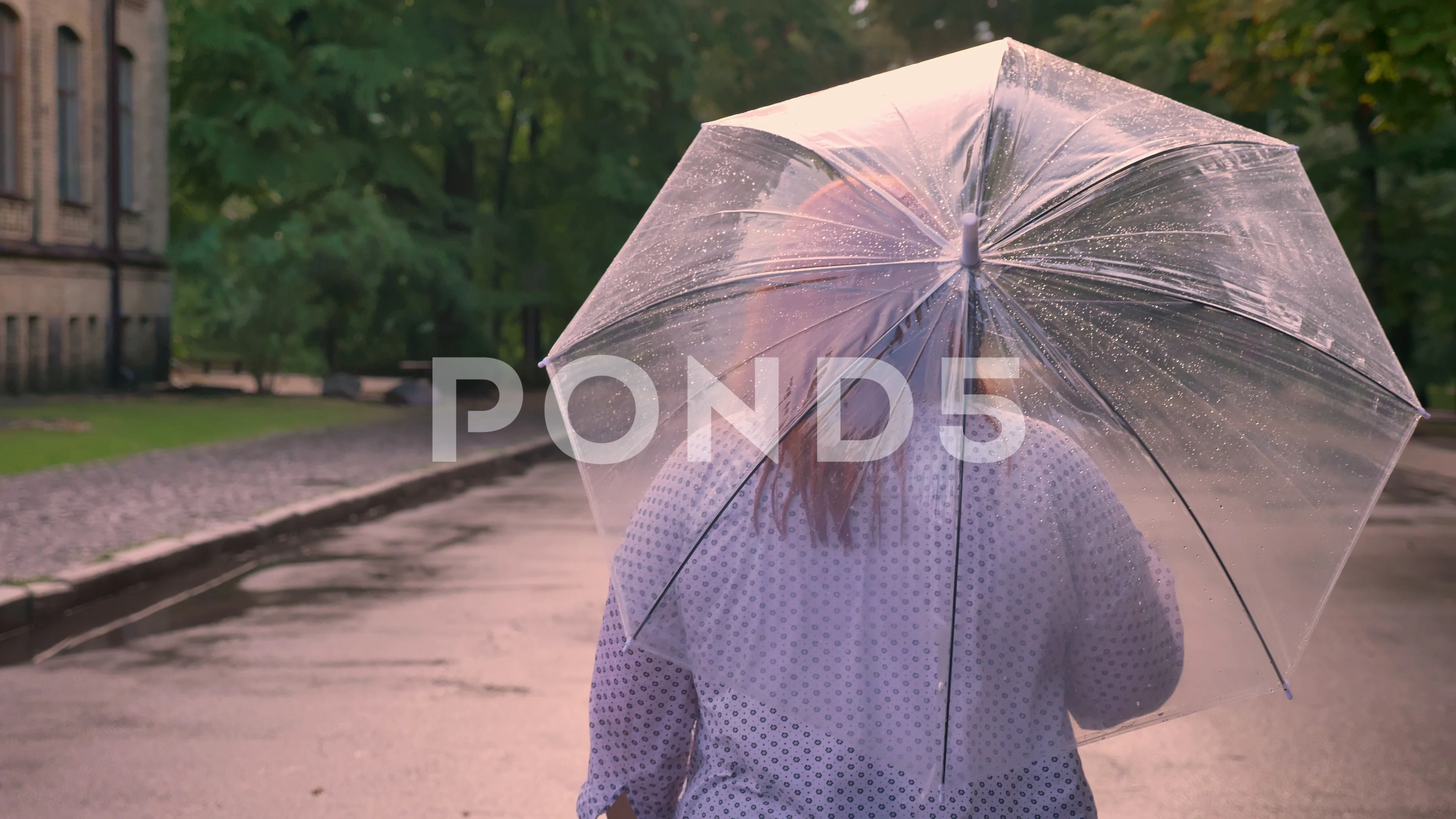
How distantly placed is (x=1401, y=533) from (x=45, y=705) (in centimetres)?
1006

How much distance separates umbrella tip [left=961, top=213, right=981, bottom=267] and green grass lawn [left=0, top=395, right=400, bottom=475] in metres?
12.9

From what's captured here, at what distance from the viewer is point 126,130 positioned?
90.8ft

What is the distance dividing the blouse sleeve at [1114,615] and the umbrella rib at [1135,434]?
0.42ft

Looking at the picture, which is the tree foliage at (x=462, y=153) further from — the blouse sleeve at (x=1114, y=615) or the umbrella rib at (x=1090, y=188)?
the blouse sleeve at (x=1114, y=615)

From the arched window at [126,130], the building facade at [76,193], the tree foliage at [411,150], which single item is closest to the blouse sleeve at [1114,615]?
the tree foliage at [411,150]

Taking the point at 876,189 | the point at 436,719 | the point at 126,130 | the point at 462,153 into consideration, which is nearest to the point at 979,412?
the point at 876,189

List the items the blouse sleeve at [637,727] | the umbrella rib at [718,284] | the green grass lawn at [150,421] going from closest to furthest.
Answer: the umbrella rib at [718,284] < the blouse sleeve at [637,727] < the green grass lawn at [150,421]

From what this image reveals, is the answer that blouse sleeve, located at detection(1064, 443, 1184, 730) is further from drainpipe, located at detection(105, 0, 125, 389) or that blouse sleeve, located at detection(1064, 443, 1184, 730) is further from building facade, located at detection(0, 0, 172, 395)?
drainpipe, located at detection(105, 0, 125, 389)

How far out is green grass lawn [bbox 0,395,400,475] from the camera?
15375mm

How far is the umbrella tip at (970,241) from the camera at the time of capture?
192 centimetres

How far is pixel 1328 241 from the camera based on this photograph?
227 centimetres

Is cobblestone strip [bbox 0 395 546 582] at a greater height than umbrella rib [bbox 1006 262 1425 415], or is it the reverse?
umbrella rib [bbox 1006 262 1425 415]

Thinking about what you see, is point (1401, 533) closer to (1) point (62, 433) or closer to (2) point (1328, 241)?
(2) point (1328, 241)

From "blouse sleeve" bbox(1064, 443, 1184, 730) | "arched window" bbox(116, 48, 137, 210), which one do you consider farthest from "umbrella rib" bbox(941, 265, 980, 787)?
"arched window" bbox(116, 48, 137, 210)
